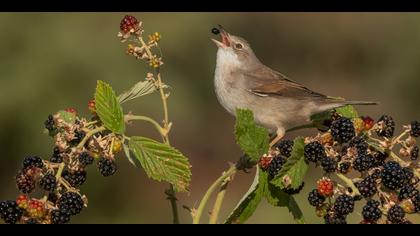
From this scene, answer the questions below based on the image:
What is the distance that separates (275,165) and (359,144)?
0.43 meters

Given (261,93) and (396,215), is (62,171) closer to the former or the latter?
(396,215)

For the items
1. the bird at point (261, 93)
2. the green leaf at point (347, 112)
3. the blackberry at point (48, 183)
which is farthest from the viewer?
the bird at point (261, 93)

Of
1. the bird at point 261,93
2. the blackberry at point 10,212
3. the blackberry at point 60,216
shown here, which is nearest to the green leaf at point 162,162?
the blackberry at point 60,216

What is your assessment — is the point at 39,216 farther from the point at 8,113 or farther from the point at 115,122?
the point at 8,113

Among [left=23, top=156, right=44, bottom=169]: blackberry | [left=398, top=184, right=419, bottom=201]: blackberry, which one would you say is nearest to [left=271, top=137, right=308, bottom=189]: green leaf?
[left=398, top=184, right=419, bottom=201]: blackberry

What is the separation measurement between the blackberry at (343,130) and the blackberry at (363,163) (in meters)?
0.14

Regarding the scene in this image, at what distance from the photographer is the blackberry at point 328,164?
3615 mm

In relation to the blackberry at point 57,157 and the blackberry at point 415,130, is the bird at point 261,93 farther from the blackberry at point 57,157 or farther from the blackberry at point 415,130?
the blackberry at point 57,157

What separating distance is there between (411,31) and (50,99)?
7.33 metres

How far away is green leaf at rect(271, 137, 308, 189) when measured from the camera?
3682mm

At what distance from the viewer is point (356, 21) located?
1599 centimetres

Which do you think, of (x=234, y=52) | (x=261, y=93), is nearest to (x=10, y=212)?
(x=261, y=93)

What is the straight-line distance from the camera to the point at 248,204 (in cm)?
381
